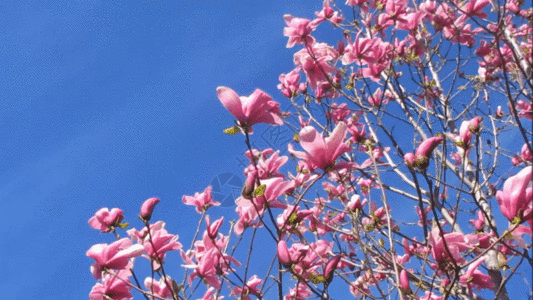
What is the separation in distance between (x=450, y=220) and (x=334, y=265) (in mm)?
2011

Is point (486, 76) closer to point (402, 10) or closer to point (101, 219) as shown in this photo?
point (402, 10)

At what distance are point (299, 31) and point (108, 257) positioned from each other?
6.15 feet

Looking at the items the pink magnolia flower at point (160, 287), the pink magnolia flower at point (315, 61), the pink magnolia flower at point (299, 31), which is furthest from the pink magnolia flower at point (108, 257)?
the pink magnolia flower at point (299, 31)

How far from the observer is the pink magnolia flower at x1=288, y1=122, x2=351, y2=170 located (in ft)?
4.39

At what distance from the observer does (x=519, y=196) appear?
116 cm

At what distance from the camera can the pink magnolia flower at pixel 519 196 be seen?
1.15 m

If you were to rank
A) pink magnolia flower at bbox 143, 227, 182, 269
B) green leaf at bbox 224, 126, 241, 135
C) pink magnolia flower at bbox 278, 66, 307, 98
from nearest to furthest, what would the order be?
green leaf at bbox 224, 126, 241, 135 < pink magnolia flower at bbox 143, 227, 182, 269 < pink magnolia flower at bbox 278, 66, 307, 98

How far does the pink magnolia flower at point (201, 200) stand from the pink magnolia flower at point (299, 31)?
1229 millimetres

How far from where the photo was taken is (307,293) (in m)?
2.26

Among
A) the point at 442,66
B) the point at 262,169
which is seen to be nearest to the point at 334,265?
the point at 262,169

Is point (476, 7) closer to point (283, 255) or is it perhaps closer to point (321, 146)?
point (321, 146)

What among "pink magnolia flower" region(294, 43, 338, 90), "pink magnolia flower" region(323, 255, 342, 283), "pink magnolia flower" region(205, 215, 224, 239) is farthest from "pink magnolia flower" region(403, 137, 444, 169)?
"pink magnolia flower" region(294, 43, 338, 90)

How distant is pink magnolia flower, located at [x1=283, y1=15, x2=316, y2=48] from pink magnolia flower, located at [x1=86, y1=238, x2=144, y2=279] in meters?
1.77

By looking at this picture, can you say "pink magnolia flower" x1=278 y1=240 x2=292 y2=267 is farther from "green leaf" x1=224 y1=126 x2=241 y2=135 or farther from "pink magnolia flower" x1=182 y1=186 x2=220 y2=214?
"pink magnolia flower" x1=182 y1=186 x2=220 y2=214
